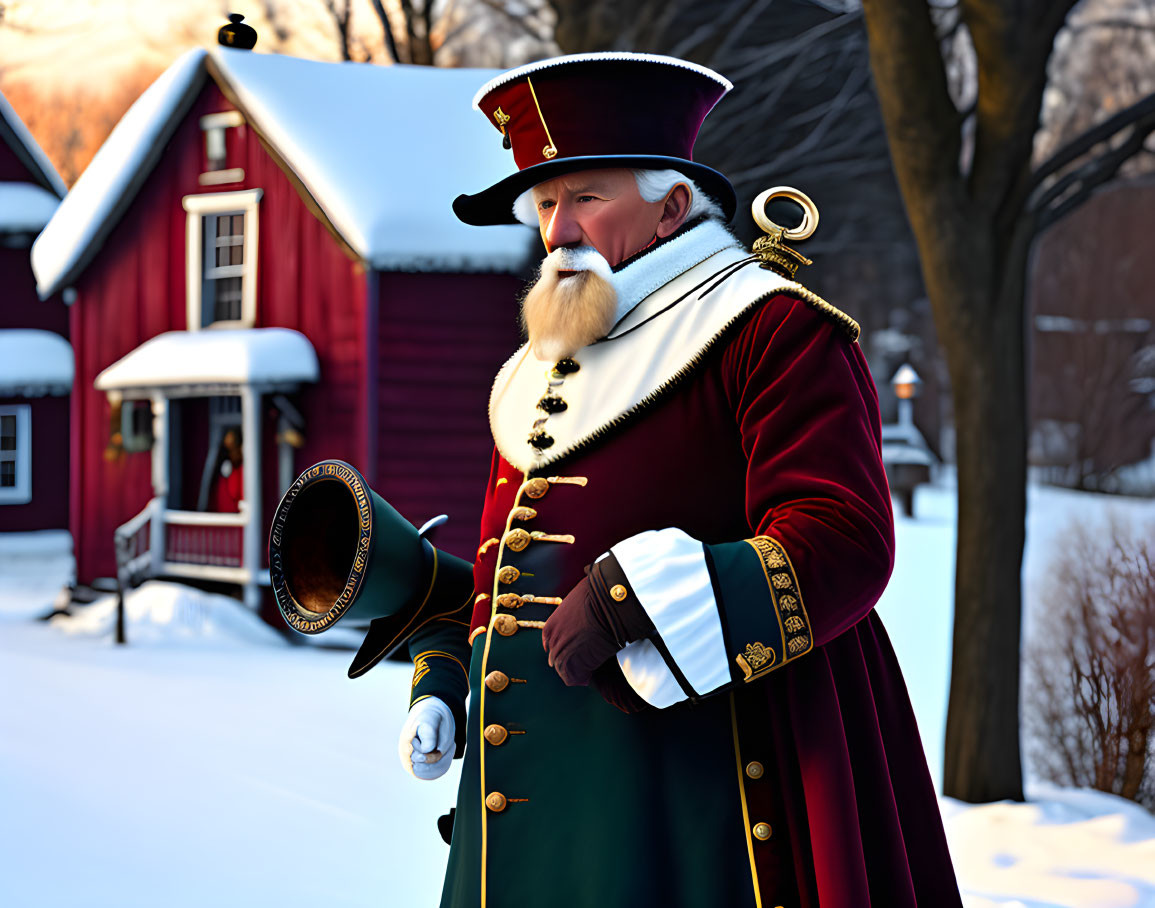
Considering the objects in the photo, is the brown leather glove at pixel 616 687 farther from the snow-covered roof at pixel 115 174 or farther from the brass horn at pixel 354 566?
the snow-covered roof at pixel 115 174

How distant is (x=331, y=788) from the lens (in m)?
5.86

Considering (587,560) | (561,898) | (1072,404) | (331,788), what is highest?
(1072,404)

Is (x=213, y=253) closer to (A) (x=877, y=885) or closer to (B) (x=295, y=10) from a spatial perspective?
(B) (x=295, y=10)

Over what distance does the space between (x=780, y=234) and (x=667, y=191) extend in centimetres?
21

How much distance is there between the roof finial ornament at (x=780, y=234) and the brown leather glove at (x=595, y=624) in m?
0.64

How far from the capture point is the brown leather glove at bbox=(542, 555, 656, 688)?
1.51 m

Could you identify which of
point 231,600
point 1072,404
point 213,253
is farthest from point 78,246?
point 1072,404

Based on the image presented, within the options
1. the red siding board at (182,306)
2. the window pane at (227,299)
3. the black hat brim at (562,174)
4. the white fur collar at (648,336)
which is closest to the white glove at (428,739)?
the white fur collar at (648,336)

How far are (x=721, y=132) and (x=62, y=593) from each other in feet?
28.5

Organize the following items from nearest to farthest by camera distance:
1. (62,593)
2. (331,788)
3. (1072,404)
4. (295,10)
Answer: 1. (331,788)
2. (62,593)
3. (295,10)
4. (1072,404)

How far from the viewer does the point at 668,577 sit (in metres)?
1.51

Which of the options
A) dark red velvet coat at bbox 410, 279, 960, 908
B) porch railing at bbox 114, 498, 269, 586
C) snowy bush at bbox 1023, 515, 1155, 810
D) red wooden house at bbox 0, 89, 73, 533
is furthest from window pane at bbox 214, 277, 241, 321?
dark red velvet coat at bbox 410, 279, 960, 908

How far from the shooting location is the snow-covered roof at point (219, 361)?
10.5m

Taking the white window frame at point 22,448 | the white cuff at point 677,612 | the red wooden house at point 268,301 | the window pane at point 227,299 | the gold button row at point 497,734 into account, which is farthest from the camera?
the white window frame at point 22,448
